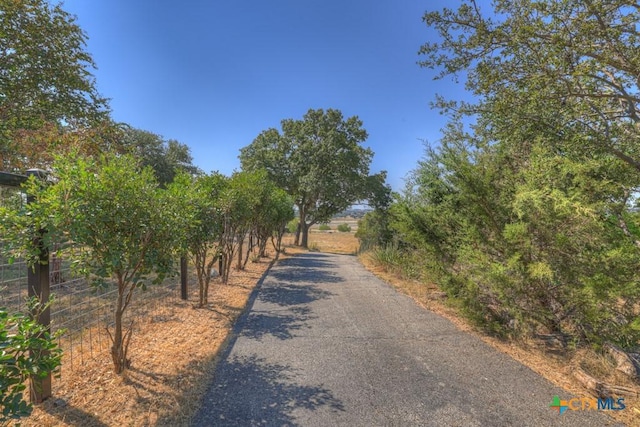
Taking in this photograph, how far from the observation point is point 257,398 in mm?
2693

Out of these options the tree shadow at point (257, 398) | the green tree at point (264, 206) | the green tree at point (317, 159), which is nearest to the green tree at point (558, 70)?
the tree shadow at point (257, 398)

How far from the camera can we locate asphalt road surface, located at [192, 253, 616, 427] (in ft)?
8.16

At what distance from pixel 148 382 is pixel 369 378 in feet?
7.30

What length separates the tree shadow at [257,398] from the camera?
2.41 m

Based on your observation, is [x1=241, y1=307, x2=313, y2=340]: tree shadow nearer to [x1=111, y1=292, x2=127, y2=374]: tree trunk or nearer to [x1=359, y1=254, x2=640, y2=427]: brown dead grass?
[x1=111, y1=292, x2=127, y2=374]: tree trunk

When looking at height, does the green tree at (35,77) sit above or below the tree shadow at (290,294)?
above

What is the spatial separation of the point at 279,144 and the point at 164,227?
767 inches

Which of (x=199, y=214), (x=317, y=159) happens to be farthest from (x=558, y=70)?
(x=317, y=159)

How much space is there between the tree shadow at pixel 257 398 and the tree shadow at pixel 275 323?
949 millimetres

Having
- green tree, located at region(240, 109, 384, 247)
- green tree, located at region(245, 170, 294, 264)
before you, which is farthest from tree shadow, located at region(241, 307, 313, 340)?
green tree, located at region(240, 109, 384, 247)

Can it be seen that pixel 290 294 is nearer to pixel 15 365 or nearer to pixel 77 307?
pixel 77 307

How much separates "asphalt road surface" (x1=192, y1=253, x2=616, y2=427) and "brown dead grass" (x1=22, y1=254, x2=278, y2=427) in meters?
0.22

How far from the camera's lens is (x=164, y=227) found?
2.67m

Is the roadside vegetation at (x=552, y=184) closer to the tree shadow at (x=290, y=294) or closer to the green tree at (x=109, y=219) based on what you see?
the tree shadow at (x=290, y=294)
